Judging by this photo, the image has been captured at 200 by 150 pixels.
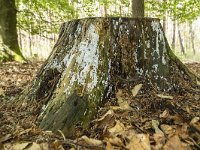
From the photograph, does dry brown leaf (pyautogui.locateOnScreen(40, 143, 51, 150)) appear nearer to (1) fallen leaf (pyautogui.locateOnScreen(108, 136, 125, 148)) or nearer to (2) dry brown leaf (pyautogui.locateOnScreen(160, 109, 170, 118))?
(1) fallen leaf (pyautogui.locateOnScreen(108, 136, 125, 148))

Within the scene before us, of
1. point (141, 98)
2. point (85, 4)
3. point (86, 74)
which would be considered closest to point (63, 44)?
point (86, 74)

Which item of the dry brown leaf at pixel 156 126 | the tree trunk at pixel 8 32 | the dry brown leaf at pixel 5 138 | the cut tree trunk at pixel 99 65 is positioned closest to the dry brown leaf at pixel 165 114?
the dry brown leaf at pixel 156 126

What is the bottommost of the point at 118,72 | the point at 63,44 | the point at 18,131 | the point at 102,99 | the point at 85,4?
the point at 18,131

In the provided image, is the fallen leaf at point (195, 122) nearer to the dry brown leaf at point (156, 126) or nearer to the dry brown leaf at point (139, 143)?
the dry brown leaf at point (156, 126)

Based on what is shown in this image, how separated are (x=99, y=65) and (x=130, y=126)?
691 mm

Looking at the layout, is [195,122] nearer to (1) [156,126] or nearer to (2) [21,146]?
(1) [156,126]

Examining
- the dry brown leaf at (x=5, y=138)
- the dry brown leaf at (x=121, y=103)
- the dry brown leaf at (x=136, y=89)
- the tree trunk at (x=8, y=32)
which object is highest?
the tree trunk at (x=8, y=32)

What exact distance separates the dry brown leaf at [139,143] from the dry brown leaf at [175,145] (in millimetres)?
116

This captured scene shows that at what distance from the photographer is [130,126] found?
220 centimetres

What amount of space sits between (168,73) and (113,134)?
1.03 metres

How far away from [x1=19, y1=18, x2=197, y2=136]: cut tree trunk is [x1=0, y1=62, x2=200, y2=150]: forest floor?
0.12 metres

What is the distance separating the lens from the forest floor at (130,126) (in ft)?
6.45

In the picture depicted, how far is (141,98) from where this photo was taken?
102 inches

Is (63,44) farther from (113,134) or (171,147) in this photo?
(171,147)
